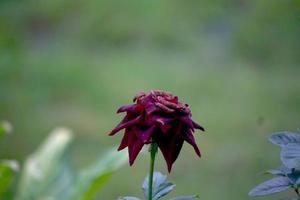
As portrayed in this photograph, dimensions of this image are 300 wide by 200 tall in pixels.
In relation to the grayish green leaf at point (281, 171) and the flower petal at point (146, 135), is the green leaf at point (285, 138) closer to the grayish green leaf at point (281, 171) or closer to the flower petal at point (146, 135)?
the grayish green leaf at point (281, 171)

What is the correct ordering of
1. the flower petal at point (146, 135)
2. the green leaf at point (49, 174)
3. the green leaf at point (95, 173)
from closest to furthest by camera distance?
the flower petal at point (146, 135) < the green leaf at point (95, 173) < the green leaf at point (49, 174)

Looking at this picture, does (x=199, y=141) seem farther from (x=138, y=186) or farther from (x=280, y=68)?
(x=280, y=68)

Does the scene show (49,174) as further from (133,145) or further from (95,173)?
(133,145)

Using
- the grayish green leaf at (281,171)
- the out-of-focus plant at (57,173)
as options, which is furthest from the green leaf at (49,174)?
the grayish green leaf at (281,171)

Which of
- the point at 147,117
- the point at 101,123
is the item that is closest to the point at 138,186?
the point at 101,123

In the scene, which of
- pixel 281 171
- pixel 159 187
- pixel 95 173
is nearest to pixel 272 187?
pixel 281 171

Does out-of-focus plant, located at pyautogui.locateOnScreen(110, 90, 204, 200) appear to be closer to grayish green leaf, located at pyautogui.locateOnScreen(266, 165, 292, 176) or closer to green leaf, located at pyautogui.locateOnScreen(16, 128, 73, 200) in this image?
grayish green leaf, located at pyautogui.locateOnScreen(266, 165, 292, 176)

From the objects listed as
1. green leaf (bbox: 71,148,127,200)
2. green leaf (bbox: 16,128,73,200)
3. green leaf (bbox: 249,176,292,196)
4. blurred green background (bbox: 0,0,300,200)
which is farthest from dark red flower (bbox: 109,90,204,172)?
blurred green background (bbox: 0,0,300,200)
